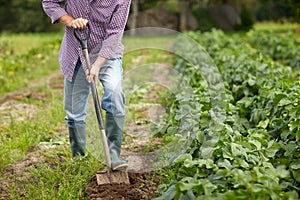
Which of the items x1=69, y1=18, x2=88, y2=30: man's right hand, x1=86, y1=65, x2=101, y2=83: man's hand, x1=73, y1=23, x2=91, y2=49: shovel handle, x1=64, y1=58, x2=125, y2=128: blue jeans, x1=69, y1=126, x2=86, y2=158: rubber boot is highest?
x1=69, y1=18, x2=88, y2=30: man's right hand

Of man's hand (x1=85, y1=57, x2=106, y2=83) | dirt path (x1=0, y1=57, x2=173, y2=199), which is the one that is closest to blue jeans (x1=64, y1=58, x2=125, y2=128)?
man's hand (x1=85, y1=57, x2=106, y2=83)

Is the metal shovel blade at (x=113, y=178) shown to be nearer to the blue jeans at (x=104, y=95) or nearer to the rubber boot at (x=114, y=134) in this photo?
the rubber boot at (x=114, y=134)

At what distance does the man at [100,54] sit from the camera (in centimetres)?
390

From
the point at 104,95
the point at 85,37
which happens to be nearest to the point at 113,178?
the point at 104,95

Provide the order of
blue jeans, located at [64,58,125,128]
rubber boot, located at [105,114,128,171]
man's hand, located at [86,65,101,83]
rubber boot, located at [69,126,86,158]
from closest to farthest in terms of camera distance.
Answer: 1. man's hand, located at [86,65,101,83]
2. blue jeans, located at [64,58,125,128]
3. rubber boot, located at [105,114,128,171]
4. rubber boot, located at [69,126,86,158]

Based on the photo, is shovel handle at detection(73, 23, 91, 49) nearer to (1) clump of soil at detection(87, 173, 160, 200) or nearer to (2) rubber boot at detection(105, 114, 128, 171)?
(2) rubber boot at detection(105, 114, 128, 171)

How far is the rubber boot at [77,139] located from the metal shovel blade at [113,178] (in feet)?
1.18

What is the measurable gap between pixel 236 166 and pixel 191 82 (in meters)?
3.31

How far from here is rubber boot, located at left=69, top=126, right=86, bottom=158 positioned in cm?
434

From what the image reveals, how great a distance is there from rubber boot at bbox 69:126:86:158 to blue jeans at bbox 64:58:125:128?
0.13 ft

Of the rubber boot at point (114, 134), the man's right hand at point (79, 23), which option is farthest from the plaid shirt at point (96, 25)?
the rubber boot at point (114, 134)

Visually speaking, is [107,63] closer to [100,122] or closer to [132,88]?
[100,122]

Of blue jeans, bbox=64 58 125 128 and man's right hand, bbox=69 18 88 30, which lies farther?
blue jeans, bbox=64 58 125 128

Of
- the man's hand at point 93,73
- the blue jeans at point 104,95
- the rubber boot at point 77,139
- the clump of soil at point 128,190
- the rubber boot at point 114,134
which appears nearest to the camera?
the clump of soil at point 128,190
